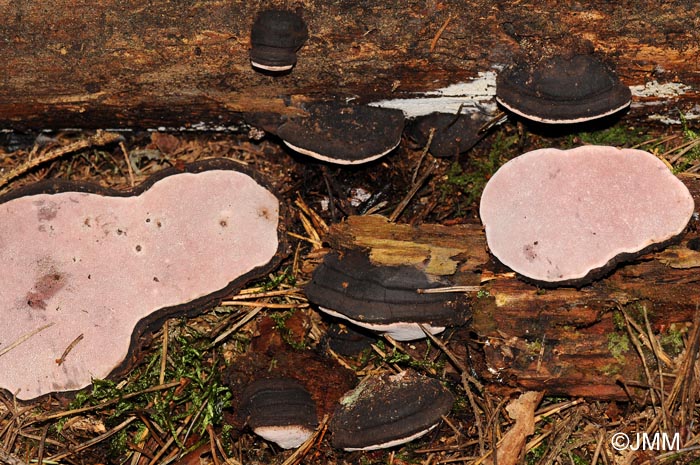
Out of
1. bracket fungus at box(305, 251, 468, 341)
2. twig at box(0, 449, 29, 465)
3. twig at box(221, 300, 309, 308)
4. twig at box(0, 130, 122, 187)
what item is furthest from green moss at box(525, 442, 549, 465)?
twig at box(0, 130, 122, 187)

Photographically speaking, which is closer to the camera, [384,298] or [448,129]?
[384,298]

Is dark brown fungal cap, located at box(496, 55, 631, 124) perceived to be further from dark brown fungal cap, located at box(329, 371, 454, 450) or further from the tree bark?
dark brown fungal cap, located at box(329, 371, 454, 450)

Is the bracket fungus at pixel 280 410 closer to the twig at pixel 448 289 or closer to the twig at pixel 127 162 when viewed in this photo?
the twig at pixel 448 289

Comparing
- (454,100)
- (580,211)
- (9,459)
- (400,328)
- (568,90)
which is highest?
(568,90)

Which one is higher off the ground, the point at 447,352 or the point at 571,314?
the point at 571,314

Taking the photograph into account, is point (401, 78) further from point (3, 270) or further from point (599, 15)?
point (3, 270)

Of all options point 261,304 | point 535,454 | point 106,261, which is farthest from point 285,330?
point 535,454

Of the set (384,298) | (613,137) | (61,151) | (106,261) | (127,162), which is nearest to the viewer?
(384,298)

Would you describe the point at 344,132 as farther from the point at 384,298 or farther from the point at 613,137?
the point at 613,137
